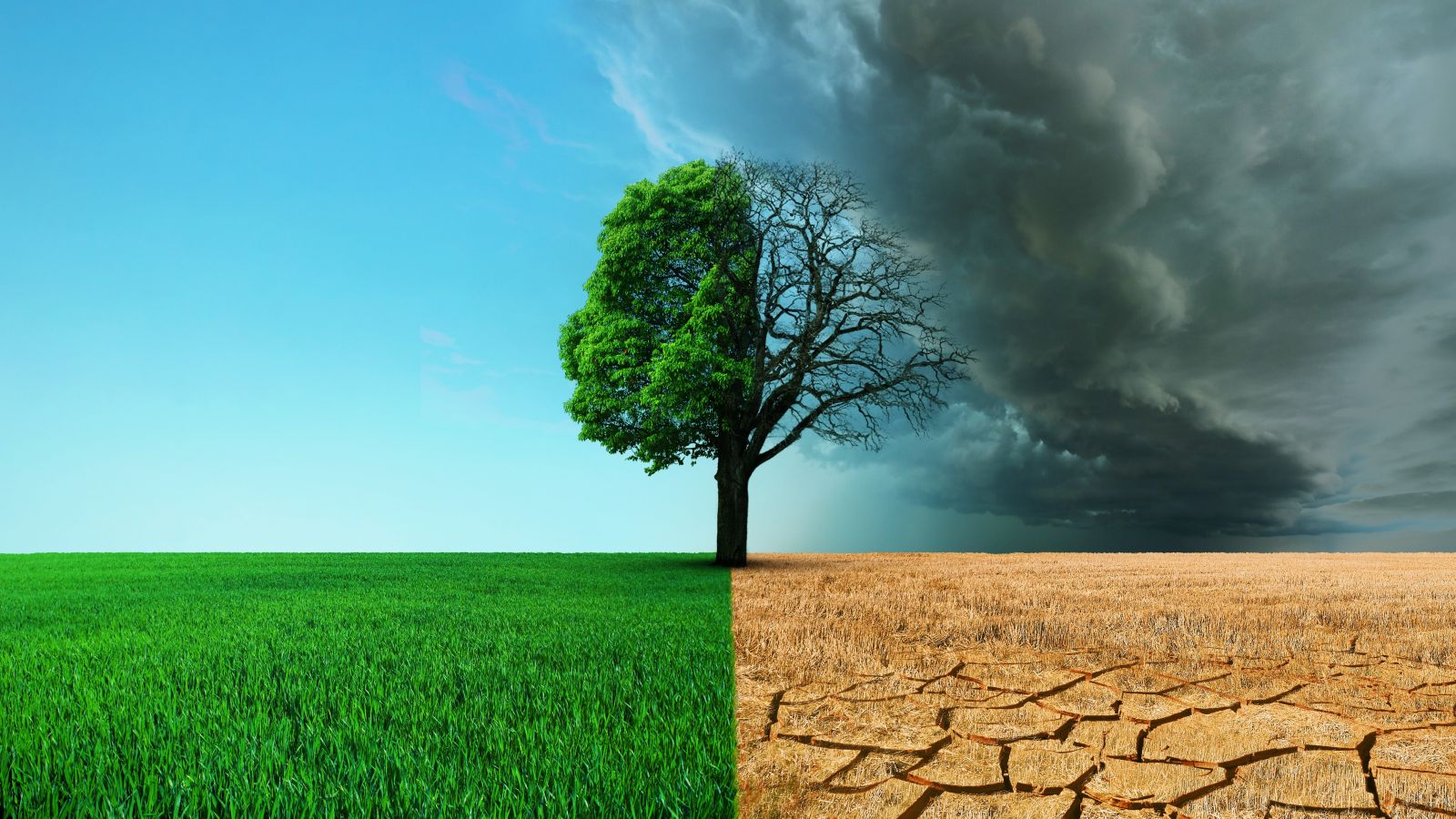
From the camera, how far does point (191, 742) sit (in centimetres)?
374

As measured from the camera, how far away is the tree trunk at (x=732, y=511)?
18406mm

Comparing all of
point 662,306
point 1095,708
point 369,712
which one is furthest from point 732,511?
point 369,712

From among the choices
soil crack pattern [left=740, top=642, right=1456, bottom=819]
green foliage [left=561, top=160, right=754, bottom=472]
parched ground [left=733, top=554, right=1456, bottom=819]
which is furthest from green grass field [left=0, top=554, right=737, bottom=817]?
green foliage [left=561, top=160, right=754, bottom=472]

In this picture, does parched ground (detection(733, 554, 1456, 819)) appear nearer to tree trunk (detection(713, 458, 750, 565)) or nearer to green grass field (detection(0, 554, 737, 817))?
green grass field (detection(0, 554, 737, 817))

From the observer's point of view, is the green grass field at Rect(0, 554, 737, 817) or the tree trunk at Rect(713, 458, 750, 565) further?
the tree trunk at Rect(713, 458, 750, 565)

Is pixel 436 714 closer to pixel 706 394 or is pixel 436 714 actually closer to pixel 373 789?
pixel 373 789

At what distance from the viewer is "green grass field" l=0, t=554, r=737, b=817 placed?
307 cm

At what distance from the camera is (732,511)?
18.6 metres

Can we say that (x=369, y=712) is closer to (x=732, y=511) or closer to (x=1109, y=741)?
(x=1109, y=741)

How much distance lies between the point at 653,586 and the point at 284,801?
9.98 metres

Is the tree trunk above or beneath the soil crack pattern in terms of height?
above

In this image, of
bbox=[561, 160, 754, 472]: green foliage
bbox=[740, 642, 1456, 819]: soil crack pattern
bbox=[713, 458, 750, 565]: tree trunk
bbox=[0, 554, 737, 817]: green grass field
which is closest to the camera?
bbox=[0, 554, 737, 817]: green grass field

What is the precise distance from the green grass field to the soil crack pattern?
0.60m

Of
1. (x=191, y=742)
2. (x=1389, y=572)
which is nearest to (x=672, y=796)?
(x=191, y=742)
